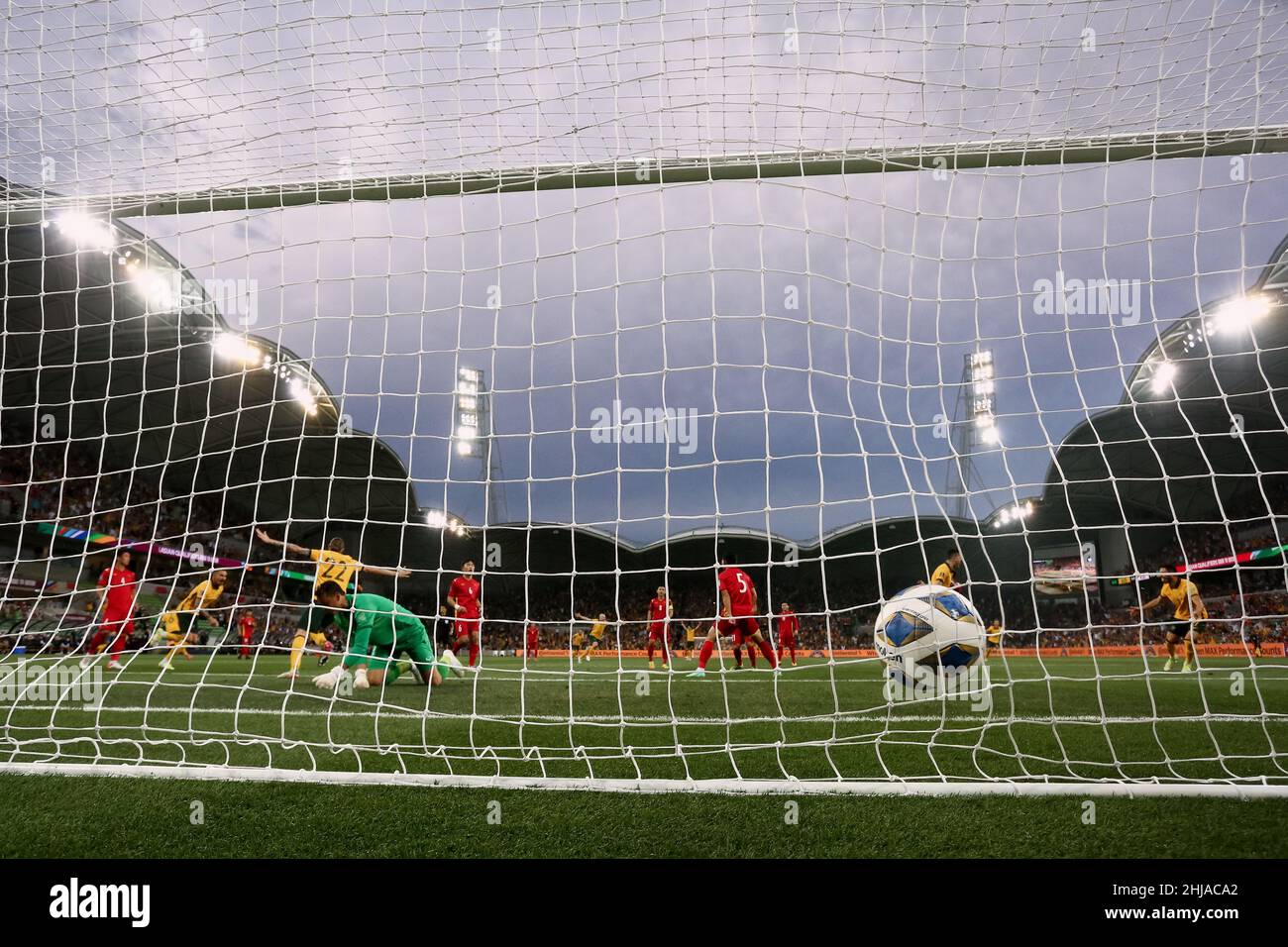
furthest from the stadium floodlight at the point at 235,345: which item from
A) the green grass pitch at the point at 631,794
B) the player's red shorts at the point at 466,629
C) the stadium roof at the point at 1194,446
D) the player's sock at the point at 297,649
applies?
the stadium roof at the point at 1194,446

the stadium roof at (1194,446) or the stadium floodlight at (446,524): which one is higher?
the stadium roof at (1194,446)

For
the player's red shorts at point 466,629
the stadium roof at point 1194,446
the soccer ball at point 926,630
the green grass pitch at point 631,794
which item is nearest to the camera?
the green grass pitch at point 631,794

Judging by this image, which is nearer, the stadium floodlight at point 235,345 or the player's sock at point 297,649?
the stadium floodlight at point 235,345

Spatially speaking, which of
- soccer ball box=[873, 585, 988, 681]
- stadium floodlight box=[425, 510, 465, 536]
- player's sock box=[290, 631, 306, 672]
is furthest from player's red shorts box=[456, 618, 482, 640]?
soccer ball box=[873, 585, 988, 681]

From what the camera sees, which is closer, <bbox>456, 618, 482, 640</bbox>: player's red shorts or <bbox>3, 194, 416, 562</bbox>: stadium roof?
<bbox>456, 618, 482, 640</bbox>: player's red shorts

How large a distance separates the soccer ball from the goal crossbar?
2.85 m

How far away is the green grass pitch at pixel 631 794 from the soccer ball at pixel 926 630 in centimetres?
41

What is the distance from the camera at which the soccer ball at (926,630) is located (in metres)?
5.12

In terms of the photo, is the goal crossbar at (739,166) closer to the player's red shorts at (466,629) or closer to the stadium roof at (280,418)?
the player's red shorts at (466,629)

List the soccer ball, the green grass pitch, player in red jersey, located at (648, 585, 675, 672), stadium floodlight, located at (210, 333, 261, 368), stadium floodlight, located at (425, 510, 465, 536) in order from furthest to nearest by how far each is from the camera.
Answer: stadium floodlight, located at (210, 333, 261, 368), the soccer ball, stadium floodlight, located at (425, 510, 465, 536), player in red jersey, located at (648, 585, 675, 672), the green grass pitch

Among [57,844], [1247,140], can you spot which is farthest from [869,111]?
[57,844]

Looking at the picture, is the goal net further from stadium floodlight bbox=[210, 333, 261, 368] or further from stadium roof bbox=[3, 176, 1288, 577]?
stadium roof bbox=[3, 176, 1288, 577]

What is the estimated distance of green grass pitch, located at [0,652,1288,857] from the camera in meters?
2.76

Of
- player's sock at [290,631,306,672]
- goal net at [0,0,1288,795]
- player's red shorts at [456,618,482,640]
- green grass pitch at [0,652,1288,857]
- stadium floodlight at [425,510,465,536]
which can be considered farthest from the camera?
player's red shorts at [456,618,482,640]
